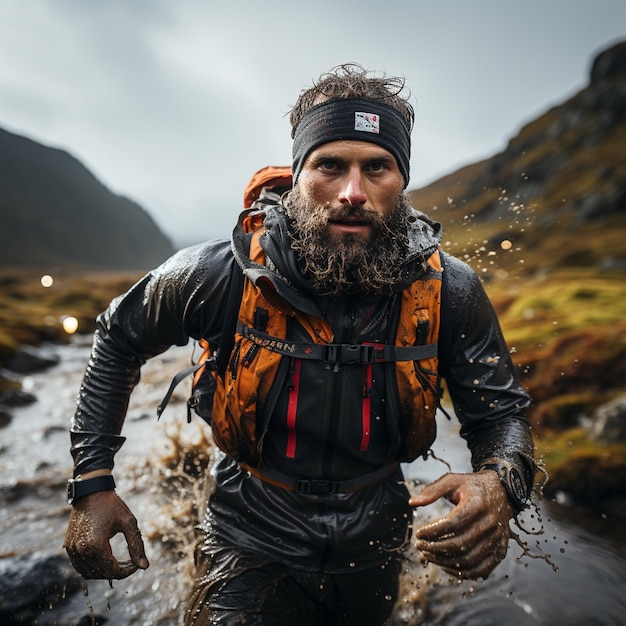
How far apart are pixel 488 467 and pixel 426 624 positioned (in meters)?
3.99

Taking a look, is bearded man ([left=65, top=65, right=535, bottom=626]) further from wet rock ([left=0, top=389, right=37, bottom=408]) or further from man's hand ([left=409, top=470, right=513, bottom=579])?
wet rock ([left=0, top=389, right=37, bottom=408])

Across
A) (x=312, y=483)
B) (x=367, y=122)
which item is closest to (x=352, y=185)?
(x=367, y=122)

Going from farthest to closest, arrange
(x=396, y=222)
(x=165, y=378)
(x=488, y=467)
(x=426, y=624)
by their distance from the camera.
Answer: (x=165, y=378), (x=426, y=624), (x=396, y=222), (x=488, y=467)

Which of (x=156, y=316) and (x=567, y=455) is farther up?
(x=156, y=316)

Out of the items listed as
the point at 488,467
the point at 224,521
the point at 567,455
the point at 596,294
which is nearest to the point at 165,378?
the point at 567,455

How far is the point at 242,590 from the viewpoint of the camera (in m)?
3.53

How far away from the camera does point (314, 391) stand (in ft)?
11.7

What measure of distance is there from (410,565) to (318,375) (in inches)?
167

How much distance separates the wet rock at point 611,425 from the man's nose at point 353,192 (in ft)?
28.3

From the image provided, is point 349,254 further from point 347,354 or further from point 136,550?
point 136,550

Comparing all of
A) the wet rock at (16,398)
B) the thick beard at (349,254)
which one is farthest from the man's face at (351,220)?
the wet rock at (16,398)

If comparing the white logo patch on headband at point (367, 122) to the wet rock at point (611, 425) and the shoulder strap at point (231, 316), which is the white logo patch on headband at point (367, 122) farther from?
the wet rock at point (611, 425)

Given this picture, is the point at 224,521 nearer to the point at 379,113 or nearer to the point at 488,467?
the point at 488,467

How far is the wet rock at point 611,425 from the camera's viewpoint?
952 cm
